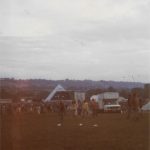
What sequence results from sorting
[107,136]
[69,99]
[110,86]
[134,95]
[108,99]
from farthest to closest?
1. [110,86]
2. [69,99]
3. [108,99]
4. [134,95]
5. [107,136]

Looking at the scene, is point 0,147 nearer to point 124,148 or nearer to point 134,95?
point 124,148

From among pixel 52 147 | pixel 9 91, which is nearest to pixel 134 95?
pixel 52 147

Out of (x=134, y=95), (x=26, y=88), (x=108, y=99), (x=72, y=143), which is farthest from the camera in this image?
(x=26, y=88)

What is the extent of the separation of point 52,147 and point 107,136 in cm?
386

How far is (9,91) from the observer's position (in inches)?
3649

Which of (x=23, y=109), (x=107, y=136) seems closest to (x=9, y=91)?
(x=23, y=109)

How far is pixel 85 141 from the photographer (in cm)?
1700

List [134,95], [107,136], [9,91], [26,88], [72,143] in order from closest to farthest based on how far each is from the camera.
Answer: [72,143], [107,136], [134,95], [9,91], [26,88]

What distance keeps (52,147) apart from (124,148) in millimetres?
2050

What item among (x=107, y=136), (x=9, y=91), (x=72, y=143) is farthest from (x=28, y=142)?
(x=9, y=91)

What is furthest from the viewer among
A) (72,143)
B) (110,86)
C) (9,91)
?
(110,86)

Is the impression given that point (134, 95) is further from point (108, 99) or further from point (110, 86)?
point (110, 86)

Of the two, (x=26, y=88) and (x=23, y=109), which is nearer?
(x=23, y=109)

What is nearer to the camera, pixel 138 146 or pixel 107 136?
pixel 138 146
